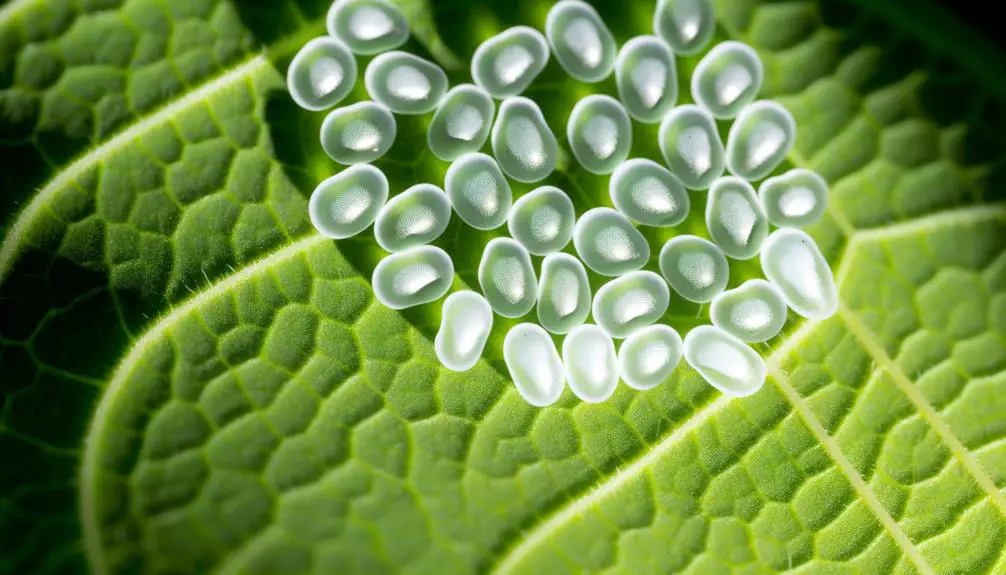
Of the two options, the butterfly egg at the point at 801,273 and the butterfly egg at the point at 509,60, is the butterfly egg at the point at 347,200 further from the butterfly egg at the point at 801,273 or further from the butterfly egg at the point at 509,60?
the butterfly egg at the point at 801,273

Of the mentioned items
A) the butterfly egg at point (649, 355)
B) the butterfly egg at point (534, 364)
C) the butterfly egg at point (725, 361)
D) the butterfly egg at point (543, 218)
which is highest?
the butterfly egg at point (543, 218)

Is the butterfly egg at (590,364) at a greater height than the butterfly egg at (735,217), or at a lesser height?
lesser

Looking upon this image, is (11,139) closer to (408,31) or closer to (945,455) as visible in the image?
(408,31)

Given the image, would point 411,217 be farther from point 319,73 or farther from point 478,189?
point 319,73

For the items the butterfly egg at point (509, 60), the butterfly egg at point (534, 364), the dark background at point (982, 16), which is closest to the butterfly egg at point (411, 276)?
the butterfly egg at point (534, 364)

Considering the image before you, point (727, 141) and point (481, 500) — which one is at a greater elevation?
point (727, 141)

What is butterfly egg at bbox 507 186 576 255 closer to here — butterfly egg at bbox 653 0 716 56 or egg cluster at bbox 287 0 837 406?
egg cluster at bbox 287 0 837 406

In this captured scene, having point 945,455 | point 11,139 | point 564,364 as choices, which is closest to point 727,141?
point 564,364
